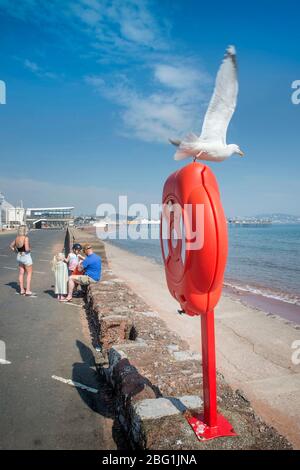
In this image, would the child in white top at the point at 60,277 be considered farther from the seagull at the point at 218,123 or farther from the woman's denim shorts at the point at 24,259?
the seagull at the point at 218,123

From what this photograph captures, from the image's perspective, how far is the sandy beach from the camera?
14.8 feet

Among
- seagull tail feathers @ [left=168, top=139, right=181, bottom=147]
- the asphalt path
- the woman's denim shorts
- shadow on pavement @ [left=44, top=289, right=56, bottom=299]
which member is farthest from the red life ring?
the woman's denim shorts

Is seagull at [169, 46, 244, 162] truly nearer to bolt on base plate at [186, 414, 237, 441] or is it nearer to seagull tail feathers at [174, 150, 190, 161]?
seagull tail feathers at [174, 150, 190, 161]

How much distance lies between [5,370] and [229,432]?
309cm

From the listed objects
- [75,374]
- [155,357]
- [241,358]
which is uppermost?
[155,357]

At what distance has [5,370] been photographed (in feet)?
13.8

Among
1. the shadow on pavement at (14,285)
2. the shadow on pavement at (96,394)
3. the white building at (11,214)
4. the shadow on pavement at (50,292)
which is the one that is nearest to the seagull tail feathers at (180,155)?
the shadow on pavement at (96,394)

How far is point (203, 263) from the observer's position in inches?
87.2

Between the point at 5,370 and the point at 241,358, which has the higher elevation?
the point at 5,370

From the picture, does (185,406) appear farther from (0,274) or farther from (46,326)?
(0,274)

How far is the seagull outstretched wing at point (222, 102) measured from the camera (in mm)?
2526

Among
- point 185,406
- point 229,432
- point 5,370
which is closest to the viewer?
point 229,432

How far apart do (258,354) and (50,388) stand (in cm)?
464
